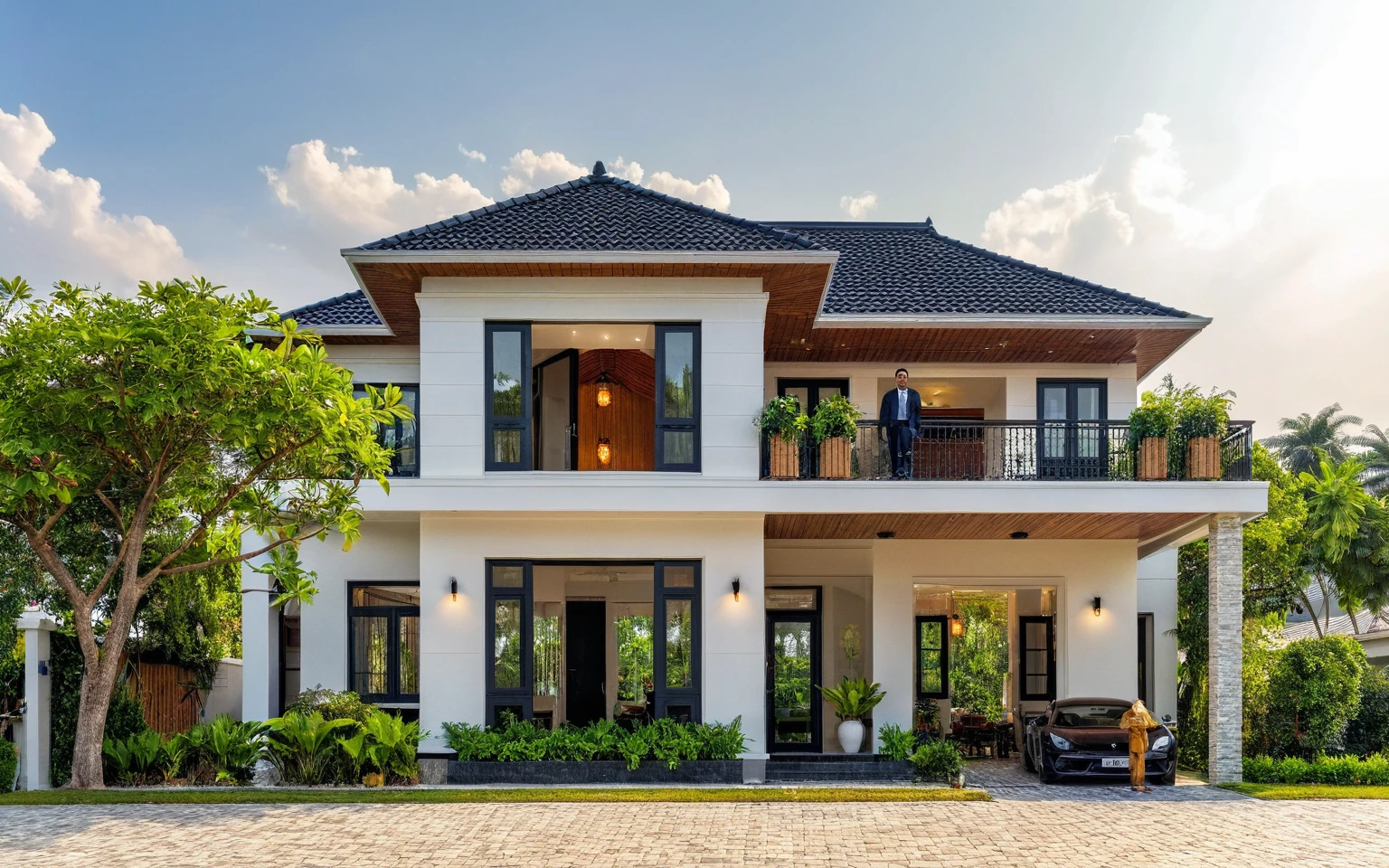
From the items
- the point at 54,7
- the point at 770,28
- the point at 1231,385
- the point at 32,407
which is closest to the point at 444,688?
the point at 32,407

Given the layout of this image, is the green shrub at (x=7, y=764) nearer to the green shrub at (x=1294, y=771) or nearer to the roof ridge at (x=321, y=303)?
the roof ridge at (x=321, y=303)

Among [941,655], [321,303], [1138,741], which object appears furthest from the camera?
[941,655]

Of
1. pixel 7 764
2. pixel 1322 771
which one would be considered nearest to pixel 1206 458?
pixel 1322 771

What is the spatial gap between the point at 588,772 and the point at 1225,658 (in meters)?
8.63

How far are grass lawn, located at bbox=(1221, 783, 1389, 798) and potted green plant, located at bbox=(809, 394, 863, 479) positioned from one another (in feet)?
21.0

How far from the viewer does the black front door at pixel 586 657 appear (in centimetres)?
1773

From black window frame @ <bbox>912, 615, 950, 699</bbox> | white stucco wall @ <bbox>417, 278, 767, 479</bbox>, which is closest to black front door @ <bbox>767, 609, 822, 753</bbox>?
black window frame @ <bbox>912, 615, 950, 699</bbox>

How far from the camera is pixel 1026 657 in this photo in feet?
61.8

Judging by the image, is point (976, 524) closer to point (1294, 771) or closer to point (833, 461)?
point (833, 461)

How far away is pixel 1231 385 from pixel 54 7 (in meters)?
29.9

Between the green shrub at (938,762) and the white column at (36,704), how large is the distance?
10986mm

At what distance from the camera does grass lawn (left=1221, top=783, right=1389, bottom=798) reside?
13.1m

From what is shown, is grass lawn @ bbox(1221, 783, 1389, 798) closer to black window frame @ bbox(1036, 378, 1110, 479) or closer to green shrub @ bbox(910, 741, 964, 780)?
green shrub @ bbox(910, 741, 964, 780)

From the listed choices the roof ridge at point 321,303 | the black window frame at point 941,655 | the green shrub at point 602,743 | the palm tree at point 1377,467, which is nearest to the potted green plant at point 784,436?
the green shrub at point 602,743
